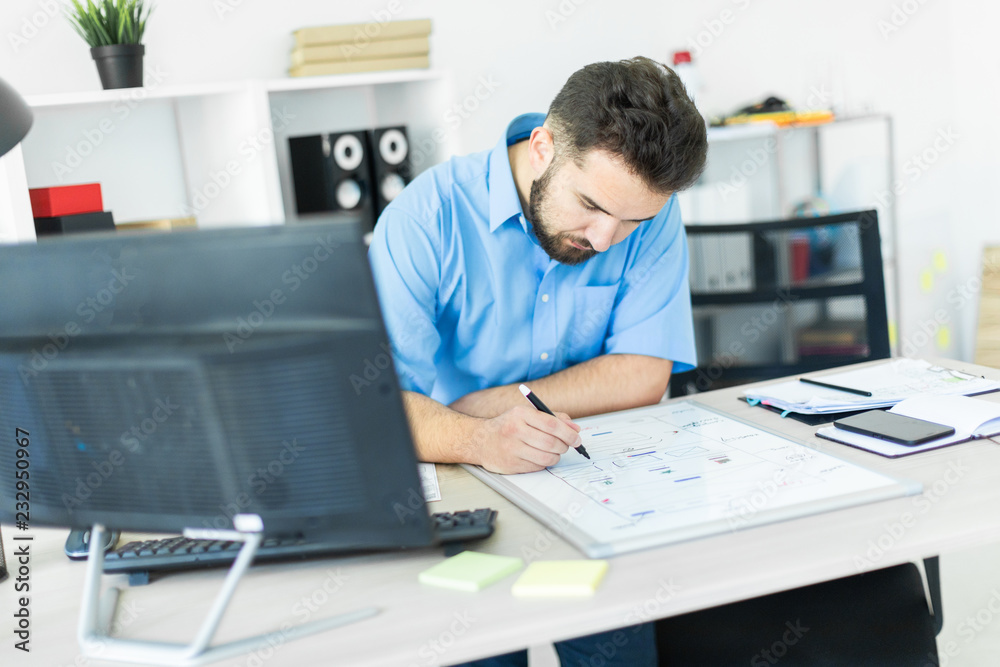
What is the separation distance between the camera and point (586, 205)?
56.5 inches

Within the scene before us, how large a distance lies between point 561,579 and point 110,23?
2.18m

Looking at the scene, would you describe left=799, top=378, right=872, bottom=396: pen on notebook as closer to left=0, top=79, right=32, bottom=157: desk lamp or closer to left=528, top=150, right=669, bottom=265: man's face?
left=528, top=150, right=669, bottom=265: man's face

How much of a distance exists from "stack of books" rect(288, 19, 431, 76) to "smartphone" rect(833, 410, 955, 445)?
1.87m

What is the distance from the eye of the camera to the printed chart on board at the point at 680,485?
1021mm

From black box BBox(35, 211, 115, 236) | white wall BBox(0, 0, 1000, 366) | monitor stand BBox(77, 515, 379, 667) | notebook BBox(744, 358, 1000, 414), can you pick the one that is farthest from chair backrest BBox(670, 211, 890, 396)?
black box BBox(35, 211, 115, 236)

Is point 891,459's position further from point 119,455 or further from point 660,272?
point 119,455

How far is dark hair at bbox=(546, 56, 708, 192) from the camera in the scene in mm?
1342

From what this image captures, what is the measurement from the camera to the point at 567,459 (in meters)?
1.30

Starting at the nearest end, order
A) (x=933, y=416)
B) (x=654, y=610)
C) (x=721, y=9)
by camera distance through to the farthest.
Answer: (x=654, y=610)
(x=933, y=416)
(x=721, y=9)

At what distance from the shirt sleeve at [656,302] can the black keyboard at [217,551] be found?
0.69 meters

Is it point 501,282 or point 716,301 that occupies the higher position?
point 501,282

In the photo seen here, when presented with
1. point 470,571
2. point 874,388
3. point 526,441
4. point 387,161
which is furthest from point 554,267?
point 387,161

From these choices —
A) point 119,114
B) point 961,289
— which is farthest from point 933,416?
point 961,289

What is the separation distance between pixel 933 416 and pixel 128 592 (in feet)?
3.60
